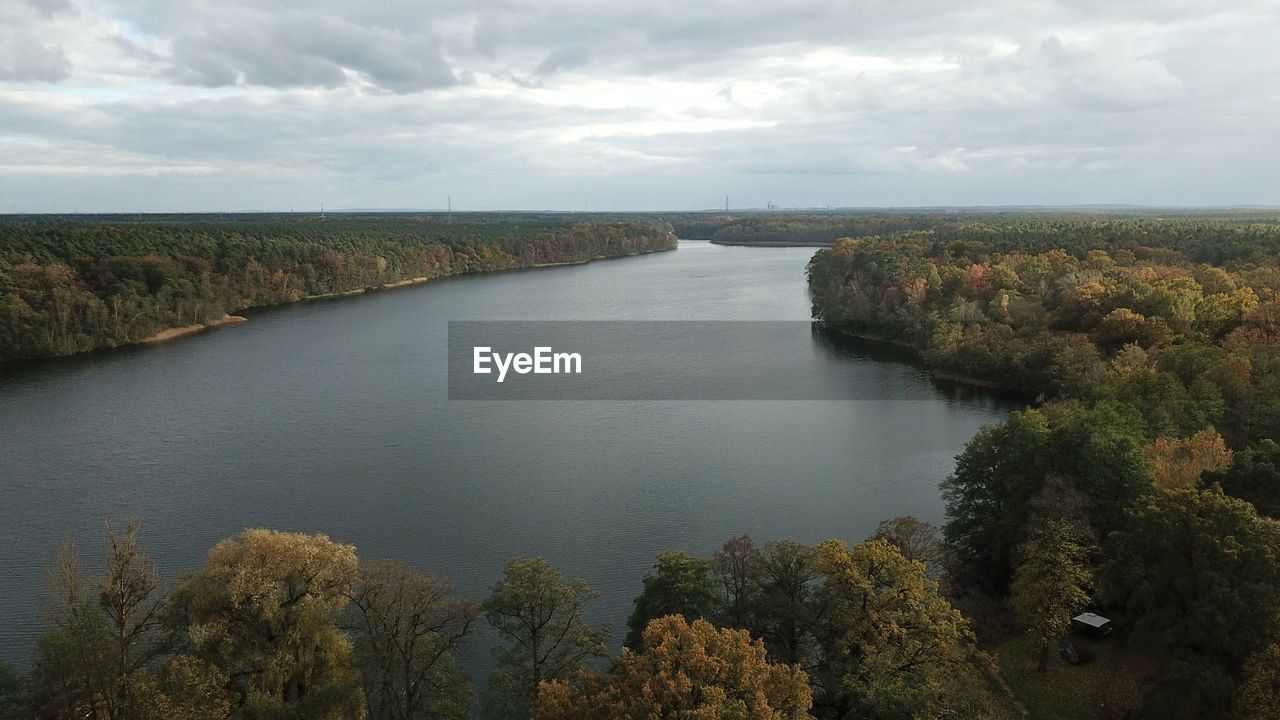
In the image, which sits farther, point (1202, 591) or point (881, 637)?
point (881, 637)

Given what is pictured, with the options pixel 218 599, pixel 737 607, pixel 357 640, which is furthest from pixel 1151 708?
pixel 218 599

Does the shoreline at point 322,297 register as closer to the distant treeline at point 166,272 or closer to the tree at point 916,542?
the distant treeline at point 166,272

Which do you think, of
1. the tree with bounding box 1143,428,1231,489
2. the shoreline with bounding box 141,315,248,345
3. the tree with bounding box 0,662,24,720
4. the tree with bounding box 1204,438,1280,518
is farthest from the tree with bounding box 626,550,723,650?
the shoreline with bounding box 141,315,248,345

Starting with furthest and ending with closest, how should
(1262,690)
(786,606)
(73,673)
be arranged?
(786,606) → (1262,690) → (73,673)

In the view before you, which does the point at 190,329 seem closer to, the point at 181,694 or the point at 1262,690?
the point at 181,694

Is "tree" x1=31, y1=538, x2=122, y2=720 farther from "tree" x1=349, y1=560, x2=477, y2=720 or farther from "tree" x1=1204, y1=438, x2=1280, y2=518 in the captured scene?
"tree" x1=1204, y1=438, x2=1280, y2=518

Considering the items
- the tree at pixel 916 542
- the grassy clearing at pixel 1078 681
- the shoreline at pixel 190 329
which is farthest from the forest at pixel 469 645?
the shoreline at pixel 190 329

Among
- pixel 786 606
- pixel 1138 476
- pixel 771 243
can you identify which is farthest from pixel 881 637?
pixel 771 243
